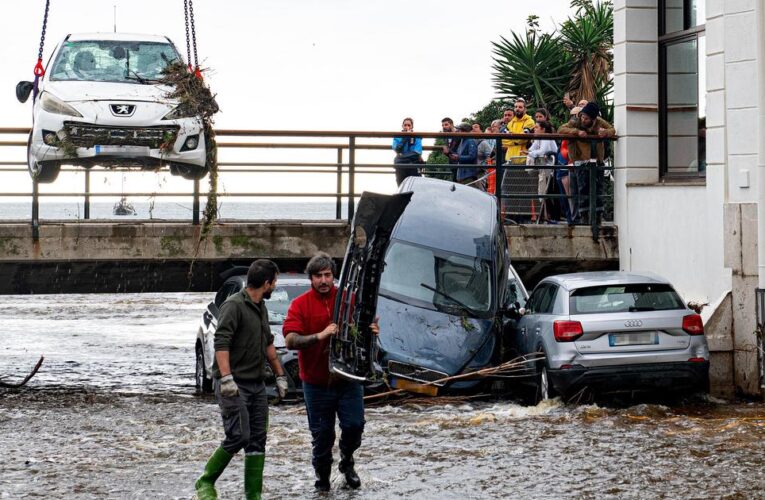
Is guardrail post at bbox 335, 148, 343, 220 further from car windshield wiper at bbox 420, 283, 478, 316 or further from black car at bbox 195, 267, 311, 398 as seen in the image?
car windshield wiper at bbox 420, 283, 478, 316

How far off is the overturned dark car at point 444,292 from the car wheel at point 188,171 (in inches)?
100

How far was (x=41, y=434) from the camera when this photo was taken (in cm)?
1292

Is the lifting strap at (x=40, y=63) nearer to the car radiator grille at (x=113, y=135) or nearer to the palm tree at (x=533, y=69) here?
the car radiator grille at (x=113, y=135)

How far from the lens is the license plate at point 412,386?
14.1 metres

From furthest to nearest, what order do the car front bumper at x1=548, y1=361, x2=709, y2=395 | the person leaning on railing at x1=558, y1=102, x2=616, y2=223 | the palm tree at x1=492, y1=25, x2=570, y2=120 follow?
the palm tree at x1=492, y1=25, x2=570, y2=120 < the person leaning on railing at x1=558, y1=102, x2=616, y2=223 < the car front bumper at x1=548, y1=361, x2=709, y2=395

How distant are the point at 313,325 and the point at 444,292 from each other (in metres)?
6.12

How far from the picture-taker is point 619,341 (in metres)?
13.9

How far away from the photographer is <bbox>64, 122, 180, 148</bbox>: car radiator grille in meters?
15.5

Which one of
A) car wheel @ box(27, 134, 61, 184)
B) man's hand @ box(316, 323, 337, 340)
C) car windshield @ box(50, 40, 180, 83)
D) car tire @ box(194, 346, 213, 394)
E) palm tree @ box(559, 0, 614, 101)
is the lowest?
car tire @ box(194, 346, 213, 394)

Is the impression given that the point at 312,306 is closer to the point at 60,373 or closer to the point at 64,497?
the point at 64,497

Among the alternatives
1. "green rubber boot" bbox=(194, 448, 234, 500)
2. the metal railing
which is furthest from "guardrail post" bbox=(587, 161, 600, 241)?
"green rubber boot" bbox=(194, 448, 234, 500)

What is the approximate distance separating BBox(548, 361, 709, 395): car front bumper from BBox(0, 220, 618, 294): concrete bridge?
14.8 feet

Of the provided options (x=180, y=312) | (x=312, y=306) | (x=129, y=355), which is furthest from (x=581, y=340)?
(x=180, y=312)

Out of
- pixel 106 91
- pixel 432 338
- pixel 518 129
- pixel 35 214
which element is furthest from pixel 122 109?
pixel 518 129
